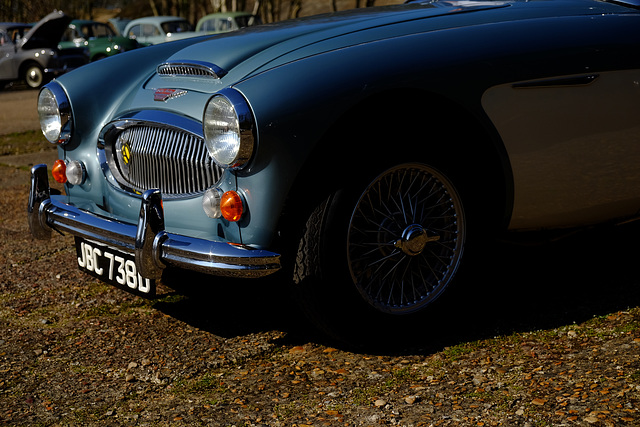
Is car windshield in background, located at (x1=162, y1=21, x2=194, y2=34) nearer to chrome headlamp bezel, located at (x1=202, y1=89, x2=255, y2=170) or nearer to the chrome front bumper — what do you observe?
the chrome front bumper

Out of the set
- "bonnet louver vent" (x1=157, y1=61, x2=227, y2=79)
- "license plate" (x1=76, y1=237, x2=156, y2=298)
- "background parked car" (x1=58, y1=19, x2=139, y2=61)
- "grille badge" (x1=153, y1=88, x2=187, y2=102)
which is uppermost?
"bonnet louver vent" (x1=157, y1=61, x2=227, y2=79)

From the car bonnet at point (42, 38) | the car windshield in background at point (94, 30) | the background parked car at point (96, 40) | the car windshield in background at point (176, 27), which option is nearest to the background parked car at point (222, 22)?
the car windshield in background at point (176, 27)

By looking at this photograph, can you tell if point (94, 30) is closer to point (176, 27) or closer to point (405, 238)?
point (176, 27)

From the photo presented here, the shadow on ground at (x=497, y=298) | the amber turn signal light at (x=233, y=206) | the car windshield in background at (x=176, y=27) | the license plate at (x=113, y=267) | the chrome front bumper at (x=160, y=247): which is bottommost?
the car windshield in background at (x=176, y=27)

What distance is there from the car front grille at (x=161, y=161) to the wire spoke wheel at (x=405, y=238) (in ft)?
1.97

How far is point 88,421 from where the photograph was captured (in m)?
2.50

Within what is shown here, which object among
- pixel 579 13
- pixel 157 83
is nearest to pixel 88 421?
pixel 157 83

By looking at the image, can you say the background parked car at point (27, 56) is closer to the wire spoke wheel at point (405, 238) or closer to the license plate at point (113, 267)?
the license plate at point (113, 267)

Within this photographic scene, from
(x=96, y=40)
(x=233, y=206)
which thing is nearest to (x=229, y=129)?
(x=233, y=206)

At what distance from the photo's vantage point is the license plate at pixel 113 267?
9.80 feet

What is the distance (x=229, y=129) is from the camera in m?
2.71

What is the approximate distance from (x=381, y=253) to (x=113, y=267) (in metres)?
1.07

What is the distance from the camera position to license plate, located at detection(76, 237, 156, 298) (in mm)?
2986

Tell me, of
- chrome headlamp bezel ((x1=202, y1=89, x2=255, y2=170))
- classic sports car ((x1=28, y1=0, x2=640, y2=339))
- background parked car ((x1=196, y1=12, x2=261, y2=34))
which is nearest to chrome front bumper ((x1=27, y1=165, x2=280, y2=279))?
classic sports car ((x1=28, y1=0, x2=640, y2=339))
